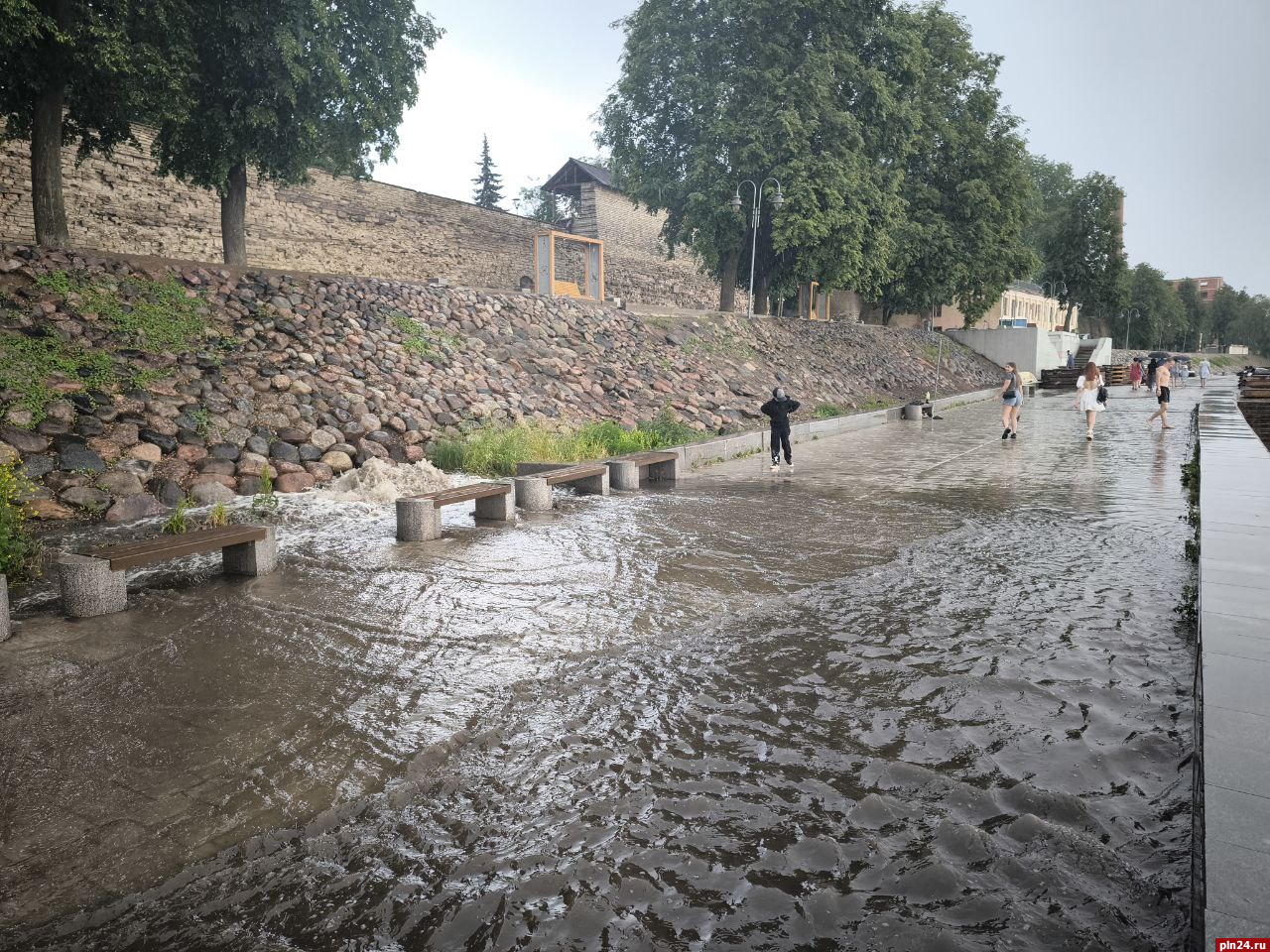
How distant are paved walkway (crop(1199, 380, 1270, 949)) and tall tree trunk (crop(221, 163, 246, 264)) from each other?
17630 millimetres

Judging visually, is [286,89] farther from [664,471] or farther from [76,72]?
[664,471]

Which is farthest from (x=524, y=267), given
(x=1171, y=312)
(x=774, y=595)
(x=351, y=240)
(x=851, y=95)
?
(x=1171, y=312)

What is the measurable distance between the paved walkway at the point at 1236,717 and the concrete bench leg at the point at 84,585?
668cm

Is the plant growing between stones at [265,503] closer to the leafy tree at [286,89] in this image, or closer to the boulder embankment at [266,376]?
the boulder embankment at [266,376]

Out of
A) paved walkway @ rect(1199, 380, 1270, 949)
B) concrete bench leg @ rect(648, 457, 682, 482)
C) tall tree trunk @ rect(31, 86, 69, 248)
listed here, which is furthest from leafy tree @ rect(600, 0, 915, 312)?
paved walkway @ rect(1199, 380, 1270, 949)

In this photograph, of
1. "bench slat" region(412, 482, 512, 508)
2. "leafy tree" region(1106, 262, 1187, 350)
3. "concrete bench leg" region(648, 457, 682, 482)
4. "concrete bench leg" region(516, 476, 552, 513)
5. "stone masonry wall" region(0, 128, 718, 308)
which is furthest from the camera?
"leafy tree" region(1106, 262, 1187, 350)

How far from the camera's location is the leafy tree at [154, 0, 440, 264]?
15188mm

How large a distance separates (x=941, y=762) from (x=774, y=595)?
2751mm

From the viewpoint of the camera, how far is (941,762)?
154 inches

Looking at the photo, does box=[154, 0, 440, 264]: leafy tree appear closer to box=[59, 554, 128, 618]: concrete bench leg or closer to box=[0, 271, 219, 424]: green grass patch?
box=[0, 271, 219, 424]: green grass patch

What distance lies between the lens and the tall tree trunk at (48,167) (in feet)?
43.4

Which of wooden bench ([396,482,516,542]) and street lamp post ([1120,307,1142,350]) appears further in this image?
street lamp post ([1120,307,1142,350])

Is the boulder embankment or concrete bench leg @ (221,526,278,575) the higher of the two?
the boulder embankment

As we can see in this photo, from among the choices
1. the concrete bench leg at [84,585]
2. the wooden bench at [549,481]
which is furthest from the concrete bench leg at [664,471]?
the concrete bench leg at [84,585]
